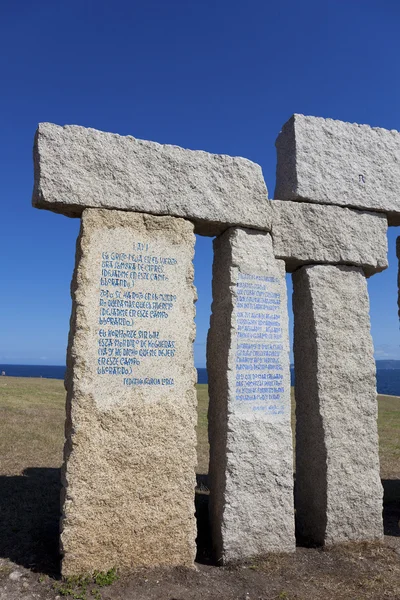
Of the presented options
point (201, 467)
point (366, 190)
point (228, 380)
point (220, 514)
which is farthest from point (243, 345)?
point (201, 467)

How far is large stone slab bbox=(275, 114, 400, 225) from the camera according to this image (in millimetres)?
5680

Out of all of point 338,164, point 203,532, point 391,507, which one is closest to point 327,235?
point 338,164

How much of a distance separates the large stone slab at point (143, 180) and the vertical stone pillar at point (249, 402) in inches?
13.1

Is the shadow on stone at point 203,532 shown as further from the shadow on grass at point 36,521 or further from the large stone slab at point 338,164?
the large stone slab at point 338,164

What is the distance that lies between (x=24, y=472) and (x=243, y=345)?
368cm

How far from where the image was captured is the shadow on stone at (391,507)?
5.89 metres

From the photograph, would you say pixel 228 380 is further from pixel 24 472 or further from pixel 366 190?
pixel 24 472

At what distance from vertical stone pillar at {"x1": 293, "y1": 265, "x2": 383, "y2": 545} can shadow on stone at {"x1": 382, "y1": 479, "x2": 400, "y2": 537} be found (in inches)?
24.0

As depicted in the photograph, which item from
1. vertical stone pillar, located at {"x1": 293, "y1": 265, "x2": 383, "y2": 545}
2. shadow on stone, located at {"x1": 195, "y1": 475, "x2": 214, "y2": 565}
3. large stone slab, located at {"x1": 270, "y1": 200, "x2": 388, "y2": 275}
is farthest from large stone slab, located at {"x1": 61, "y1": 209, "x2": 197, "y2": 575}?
vertical stone pillar, located at {"x1": 293, "y1": 265, "x2": 383, "y2": 545}

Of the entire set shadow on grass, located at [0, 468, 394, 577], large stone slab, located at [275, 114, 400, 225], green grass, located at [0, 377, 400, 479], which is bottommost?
shadow on grass, located at [0, 468, 394, 577]

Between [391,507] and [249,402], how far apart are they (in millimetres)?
3130

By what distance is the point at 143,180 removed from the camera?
4891 millimetres

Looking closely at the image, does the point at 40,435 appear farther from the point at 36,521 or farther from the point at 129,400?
the point at 129,400

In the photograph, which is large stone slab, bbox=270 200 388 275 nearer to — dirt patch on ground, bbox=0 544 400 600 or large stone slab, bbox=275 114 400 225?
large stone slab, bbox=275 114 400 225
